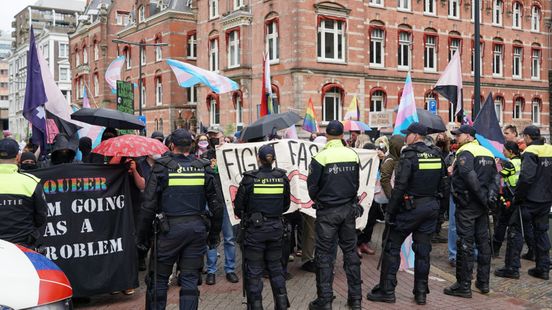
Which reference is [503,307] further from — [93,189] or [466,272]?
[93,189]

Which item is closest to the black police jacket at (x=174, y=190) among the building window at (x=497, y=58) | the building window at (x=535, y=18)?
the building window at (x=497, y=58)

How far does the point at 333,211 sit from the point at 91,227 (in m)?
2.97

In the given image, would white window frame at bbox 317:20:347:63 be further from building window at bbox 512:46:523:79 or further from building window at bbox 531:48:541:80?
building window at bbox 531:48:541:80

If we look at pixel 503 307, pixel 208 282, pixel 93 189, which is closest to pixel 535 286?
pixel 503 307

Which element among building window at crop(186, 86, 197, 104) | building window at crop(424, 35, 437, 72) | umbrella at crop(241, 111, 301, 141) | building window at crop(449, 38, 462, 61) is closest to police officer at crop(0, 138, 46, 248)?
Result: umbrella at crop(241, 111, 301, 141)

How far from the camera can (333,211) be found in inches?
257

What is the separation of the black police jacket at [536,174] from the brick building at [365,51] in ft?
50.3

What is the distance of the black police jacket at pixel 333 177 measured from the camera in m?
6.49

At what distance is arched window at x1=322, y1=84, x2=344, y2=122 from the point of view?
91.7 feet

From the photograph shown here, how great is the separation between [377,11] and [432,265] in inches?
929

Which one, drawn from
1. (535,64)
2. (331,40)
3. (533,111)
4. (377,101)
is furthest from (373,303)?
(535,64)

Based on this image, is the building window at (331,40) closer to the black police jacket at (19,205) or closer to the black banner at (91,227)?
the black banner at (91,227)

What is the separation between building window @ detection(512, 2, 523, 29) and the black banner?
116 ft

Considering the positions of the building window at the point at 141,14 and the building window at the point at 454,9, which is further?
the building window at the point at 141,14
